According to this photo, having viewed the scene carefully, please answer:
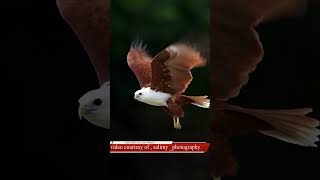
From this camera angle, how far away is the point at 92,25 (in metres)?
2.78

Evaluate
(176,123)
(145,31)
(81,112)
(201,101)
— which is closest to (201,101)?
(201,101)

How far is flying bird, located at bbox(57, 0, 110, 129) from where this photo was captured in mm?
2771

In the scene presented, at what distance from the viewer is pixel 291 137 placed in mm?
2844

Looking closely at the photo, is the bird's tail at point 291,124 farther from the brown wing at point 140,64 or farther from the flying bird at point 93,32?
the flying bird at point 93,32

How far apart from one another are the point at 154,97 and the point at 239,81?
0.56 m

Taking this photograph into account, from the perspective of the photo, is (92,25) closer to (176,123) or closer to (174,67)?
(174,67)

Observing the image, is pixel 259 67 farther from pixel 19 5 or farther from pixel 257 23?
pixel 19 5

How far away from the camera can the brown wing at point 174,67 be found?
2777 millimetres

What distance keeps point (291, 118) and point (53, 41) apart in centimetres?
162

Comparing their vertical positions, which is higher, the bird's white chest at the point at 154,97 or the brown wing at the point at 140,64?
the brown wing at the point at 140,64

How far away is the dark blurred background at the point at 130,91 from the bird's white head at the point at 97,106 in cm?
4

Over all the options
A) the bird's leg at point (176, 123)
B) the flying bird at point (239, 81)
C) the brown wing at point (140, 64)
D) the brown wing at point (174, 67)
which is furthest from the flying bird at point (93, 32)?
the flying bird at point (239, 81)

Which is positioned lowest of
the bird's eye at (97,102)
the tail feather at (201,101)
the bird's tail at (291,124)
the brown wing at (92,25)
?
the bird's tail at (291,124)

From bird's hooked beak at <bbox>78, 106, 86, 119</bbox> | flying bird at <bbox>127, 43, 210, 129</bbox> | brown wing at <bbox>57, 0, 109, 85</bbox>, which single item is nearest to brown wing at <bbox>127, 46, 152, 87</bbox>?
flying bird at <bbox>127, 43, 210, 129</bbox>
